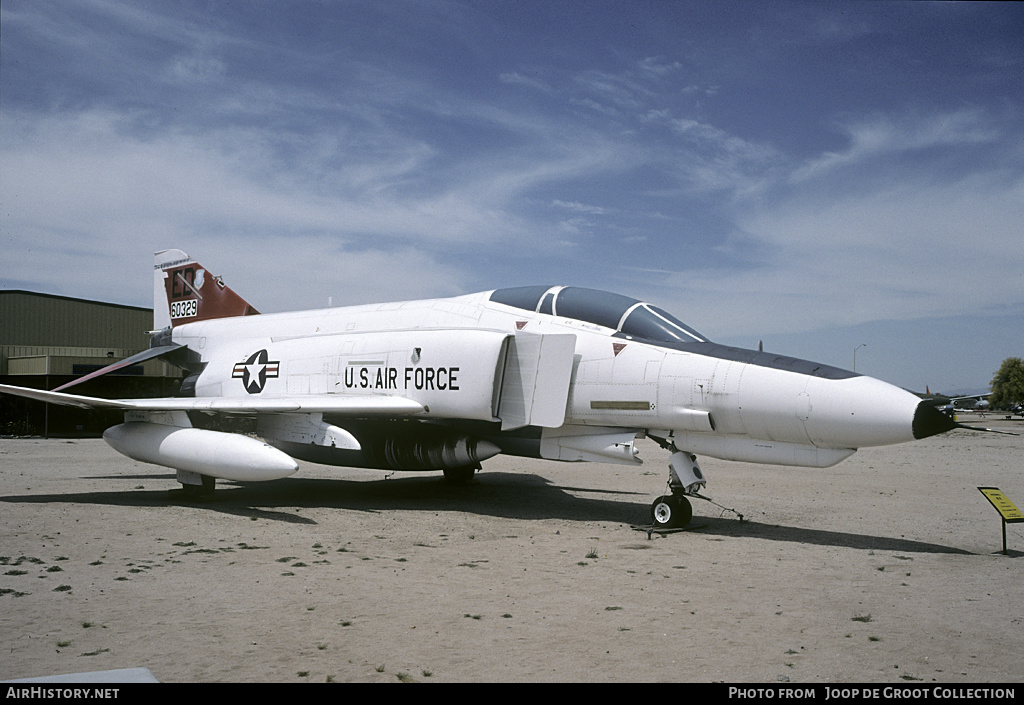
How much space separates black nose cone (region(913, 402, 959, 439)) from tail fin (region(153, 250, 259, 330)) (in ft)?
42.9

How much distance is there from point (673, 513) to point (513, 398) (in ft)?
8.61

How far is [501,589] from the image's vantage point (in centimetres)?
630

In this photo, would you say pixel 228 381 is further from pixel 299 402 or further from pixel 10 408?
pixel 10 408

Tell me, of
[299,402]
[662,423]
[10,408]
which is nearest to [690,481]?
[662,423]

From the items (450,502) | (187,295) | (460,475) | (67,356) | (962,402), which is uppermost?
(187,295)

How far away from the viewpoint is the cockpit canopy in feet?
32.2

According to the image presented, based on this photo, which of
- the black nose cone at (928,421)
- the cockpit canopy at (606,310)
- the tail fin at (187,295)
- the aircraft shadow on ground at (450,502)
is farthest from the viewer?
the tail fin at (187,295)

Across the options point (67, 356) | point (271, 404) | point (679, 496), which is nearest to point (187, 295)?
point (271, 404)

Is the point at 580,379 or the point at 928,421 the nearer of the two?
the point at 928,421

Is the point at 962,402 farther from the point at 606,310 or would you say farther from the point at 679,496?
the point at 606,310

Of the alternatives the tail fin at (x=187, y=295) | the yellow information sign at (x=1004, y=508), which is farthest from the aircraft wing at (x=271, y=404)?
the yellow information sign at (x=1004, y=508)

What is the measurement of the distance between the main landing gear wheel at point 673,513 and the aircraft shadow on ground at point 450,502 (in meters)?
0.27

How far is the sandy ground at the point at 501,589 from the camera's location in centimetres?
445

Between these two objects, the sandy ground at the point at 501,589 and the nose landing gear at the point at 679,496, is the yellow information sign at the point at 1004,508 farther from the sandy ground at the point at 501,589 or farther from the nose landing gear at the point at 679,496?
the nose landing gear at the point at 679,496
